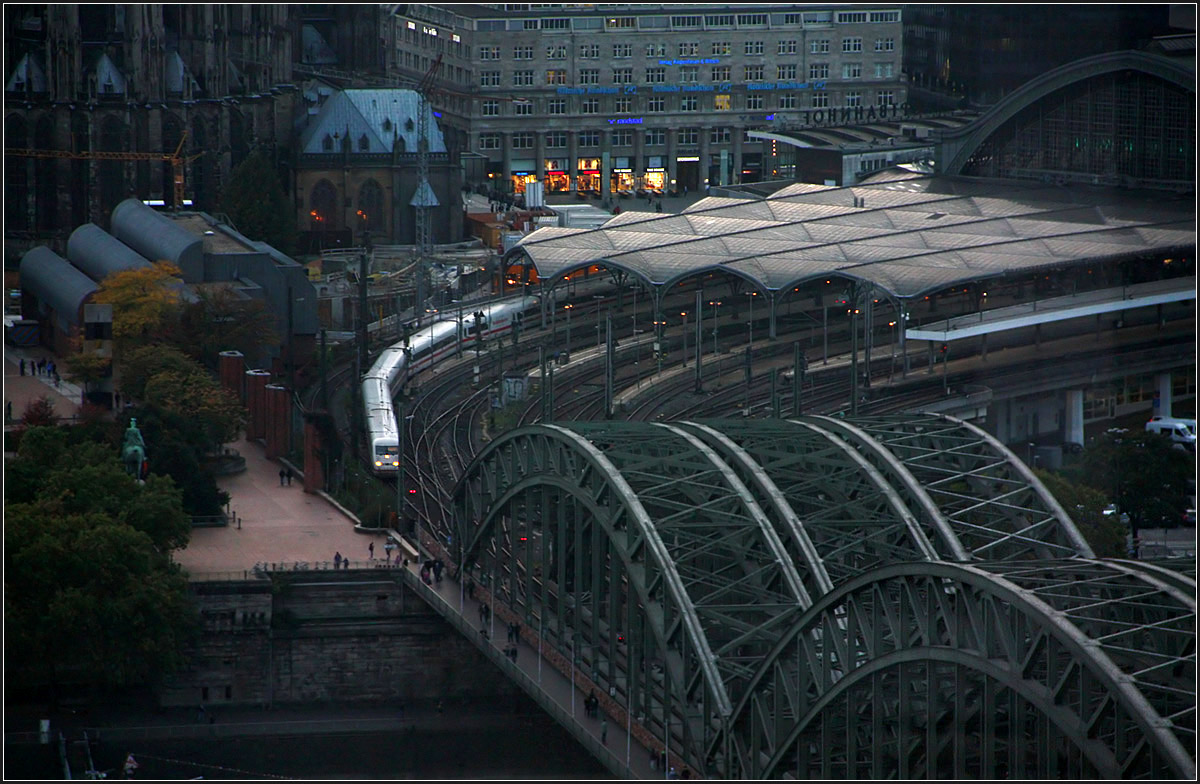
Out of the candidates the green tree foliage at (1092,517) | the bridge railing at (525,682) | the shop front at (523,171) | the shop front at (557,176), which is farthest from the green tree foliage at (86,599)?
the shop front at (557,176)

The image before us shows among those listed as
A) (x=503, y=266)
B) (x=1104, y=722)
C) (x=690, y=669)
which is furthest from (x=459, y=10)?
(x=1104, y=722)

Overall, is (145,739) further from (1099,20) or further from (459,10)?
(459,10)

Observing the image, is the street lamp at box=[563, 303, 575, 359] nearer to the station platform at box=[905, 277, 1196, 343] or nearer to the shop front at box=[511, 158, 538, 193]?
the station platform at box=[905, 277, 1196, 343]

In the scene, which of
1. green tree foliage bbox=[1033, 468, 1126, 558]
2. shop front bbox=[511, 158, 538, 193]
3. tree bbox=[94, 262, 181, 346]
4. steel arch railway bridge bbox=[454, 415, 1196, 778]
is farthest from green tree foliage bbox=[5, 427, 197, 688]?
shop front bbox=[511, 158, 538, 193]

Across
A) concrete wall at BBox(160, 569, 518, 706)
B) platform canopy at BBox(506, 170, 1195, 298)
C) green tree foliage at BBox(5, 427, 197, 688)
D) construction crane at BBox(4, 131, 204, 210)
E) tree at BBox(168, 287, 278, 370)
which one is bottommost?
concrete wall at BBox(160, 569, 518, 706)

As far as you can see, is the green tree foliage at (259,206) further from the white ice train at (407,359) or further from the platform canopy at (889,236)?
the white ice train at (407,359)

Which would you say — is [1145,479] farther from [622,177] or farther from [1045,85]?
[622,177]
